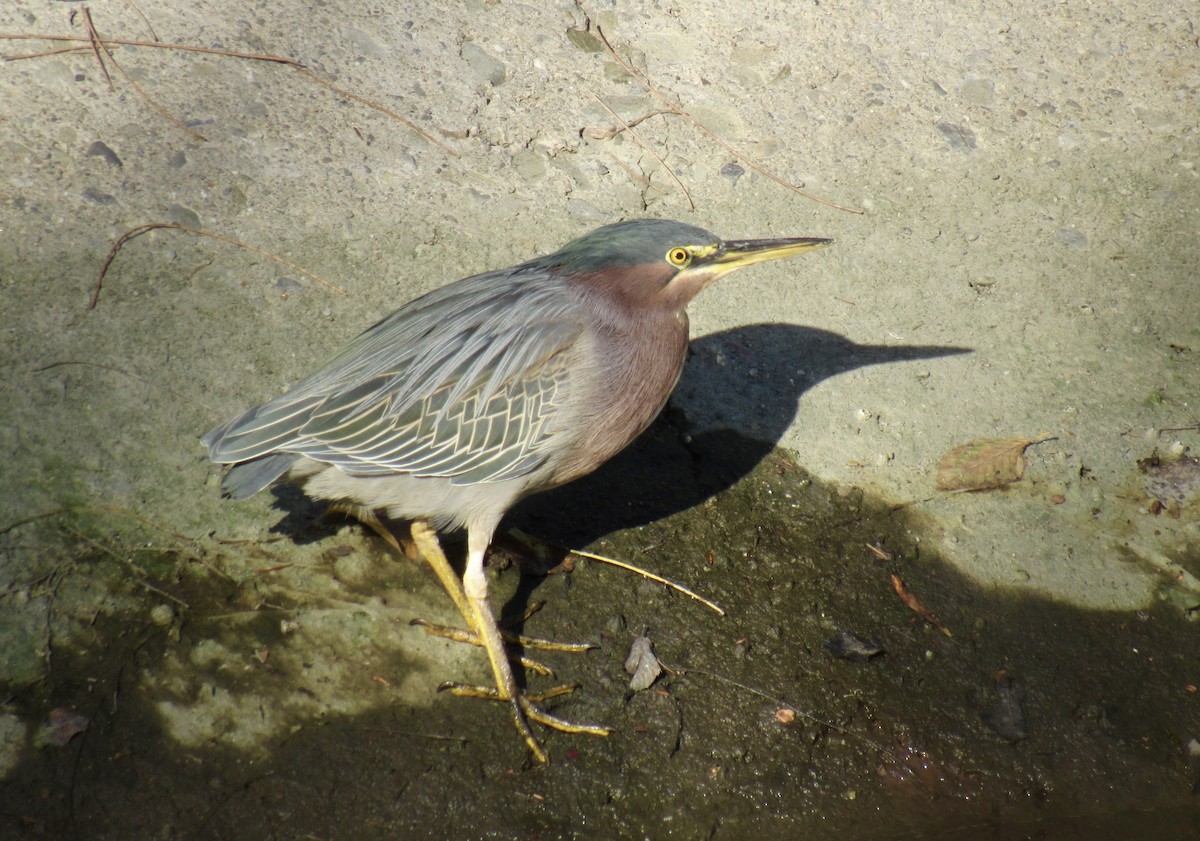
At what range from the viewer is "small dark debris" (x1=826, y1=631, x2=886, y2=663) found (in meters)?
4.20

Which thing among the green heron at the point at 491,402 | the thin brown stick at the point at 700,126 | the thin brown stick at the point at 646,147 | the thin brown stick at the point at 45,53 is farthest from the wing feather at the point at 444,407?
the thin brown stick at the point at 45,53

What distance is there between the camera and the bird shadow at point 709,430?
4.75 m

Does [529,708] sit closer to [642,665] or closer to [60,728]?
[642,665]

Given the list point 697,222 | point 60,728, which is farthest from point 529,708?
point 697,222

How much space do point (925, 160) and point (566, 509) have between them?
3351mm

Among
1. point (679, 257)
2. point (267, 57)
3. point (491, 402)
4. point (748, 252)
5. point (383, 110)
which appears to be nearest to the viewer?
point (491, 402)

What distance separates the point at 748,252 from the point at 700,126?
2.26 meters

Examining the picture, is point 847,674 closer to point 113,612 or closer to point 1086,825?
point 1086,825

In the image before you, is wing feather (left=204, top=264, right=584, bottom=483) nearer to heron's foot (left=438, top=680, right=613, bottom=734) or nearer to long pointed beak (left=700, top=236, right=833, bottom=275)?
long pointed beak (left=700, top=236, right=833, bottom=275)

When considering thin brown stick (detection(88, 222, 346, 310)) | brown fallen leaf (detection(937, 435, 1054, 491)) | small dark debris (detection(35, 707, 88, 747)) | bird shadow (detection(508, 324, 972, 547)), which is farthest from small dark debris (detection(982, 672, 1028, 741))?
thin brown stick (detection(88, 222, 346, 310))

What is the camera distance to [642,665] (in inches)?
161

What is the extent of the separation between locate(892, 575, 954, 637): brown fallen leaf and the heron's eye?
5.57ft

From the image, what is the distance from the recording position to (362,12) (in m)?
6.06

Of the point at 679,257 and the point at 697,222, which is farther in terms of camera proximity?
the point at 697,222
